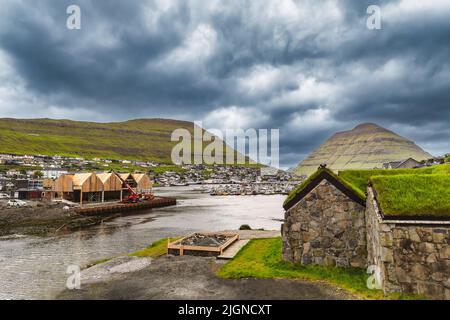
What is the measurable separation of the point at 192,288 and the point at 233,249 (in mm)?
7429

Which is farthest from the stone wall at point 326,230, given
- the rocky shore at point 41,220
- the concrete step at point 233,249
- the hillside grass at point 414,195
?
the rocky shore at point 41,220

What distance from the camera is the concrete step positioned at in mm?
18513

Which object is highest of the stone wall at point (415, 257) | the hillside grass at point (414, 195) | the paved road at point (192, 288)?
the hillside grass at point (414, 195)

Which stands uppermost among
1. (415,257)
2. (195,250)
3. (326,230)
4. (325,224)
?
(325,224)

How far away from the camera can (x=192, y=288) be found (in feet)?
44.2

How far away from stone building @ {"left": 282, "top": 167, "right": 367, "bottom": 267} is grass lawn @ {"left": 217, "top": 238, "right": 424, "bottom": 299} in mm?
538

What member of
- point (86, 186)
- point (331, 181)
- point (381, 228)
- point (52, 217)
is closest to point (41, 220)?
point (52, 217)

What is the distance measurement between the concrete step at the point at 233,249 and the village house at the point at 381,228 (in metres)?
→ 4.41

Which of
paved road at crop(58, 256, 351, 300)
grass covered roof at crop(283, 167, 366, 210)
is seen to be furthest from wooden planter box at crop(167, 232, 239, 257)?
grass covered roof at crop(283, 167, 366, 210)

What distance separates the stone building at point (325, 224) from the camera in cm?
1455

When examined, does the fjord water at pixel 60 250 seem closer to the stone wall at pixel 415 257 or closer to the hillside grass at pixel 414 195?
the stone wall at pixel 415 257

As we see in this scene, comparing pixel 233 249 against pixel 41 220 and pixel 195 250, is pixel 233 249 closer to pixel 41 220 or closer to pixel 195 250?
pixel 195 250

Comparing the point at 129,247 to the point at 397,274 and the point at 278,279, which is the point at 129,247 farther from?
the point at 397,274
